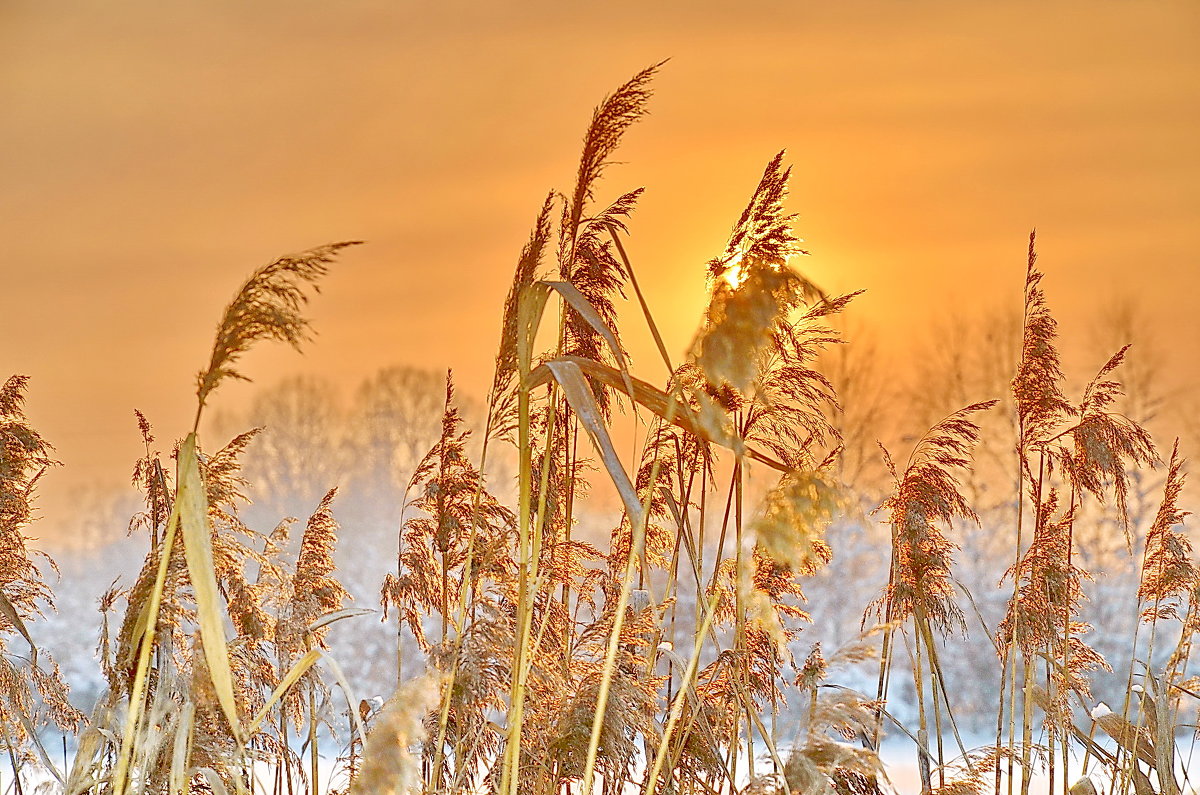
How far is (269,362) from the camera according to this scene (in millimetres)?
9859

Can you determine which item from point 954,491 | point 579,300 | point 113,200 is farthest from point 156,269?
point 579,300

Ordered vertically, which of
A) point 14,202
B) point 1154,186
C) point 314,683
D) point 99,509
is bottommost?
point 314,683

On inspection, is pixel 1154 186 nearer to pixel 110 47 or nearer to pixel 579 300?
pixel 110 47

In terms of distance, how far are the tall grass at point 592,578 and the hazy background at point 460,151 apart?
536cm

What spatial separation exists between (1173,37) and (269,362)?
8.03m

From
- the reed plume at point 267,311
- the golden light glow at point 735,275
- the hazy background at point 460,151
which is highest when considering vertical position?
the hazy background at point 460,151

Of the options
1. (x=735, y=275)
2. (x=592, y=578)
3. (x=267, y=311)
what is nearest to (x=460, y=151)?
(x=592, y=578)

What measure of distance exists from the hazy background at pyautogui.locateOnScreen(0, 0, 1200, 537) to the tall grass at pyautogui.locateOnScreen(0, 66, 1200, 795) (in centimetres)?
536

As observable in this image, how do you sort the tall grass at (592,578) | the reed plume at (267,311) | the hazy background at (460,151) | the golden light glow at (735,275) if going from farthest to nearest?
the hazy background at (460,151), the golden light glow at (735,275), the tall grass at (592,578), the reed plume at (267,311)

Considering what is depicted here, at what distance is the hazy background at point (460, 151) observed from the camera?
866cm

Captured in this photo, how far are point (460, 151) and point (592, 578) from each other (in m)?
6.78

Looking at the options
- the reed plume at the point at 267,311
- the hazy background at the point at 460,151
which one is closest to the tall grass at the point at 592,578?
the reed plume at the point at 267,311

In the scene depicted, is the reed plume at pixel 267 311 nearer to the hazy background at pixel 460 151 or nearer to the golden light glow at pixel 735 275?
the golden light glow at pixel 735 275

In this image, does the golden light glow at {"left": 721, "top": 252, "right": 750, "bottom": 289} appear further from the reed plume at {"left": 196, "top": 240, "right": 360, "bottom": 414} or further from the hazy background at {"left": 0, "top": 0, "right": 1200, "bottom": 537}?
the hazy background at {"left": 0, "top": 0, "right": 1200, "bottom": 537}
